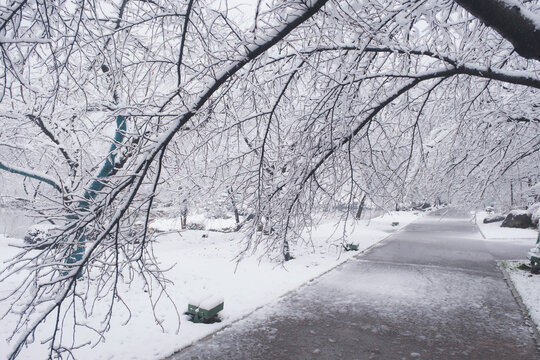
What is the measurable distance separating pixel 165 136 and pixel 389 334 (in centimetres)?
559

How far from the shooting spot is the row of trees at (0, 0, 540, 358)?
8.84 ft

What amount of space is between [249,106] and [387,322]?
5.03 meters

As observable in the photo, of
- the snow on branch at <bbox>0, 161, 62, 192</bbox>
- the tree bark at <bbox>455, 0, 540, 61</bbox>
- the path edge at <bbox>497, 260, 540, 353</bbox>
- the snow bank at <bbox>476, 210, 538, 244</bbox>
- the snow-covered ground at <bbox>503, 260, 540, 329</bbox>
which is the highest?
the tree bark at <bbox>455, 0, 540, 61</bbox>

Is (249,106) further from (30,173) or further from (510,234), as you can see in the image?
(510,234)

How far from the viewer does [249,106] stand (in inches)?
213

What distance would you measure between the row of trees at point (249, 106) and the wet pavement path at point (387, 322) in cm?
180

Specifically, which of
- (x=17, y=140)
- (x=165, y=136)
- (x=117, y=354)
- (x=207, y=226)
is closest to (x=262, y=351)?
(x=117, y=354)

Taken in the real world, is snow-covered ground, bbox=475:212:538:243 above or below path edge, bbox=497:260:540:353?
above

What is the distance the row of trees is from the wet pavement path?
70.9 inches

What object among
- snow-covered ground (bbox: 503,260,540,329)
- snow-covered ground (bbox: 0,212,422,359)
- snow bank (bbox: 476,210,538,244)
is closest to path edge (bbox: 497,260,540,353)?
snow-covered ground (bbox: 503,260,540,329)

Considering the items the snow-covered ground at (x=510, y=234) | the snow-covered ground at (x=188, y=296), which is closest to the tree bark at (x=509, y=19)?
the snow-covered ground at (x=188, y=296)

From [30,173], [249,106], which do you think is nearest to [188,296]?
[30,173]

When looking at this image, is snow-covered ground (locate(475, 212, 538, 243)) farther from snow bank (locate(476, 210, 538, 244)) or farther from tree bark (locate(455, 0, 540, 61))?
tree bark (locate(455, 0, 540, 61))

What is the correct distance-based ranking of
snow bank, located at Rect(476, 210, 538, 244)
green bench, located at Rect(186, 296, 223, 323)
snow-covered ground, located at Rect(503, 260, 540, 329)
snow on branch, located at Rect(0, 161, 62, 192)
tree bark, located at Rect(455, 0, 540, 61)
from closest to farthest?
tree bark, located at Rect(455, 0, 540, 61)
green bench, located at Rect(186, 296, 223, 323)
snow-covered ground, located at Rect(503, 260, 540, 329)
snow on branch, located at Rect(0, 161, 62, 192)
snow bank, located at Rect(476, 210, 538, 244)
